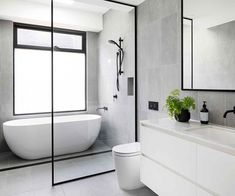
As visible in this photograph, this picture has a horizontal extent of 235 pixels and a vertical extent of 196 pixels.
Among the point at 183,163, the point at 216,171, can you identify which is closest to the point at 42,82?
the point at 183,163

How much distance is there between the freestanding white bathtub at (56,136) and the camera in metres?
2.91

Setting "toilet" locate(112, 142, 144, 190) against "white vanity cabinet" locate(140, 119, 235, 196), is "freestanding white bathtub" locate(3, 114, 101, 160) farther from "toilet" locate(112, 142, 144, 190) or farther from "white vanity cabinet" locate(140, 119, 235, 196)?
"white vanity cabinet" locate(140, 119, 235, 196)

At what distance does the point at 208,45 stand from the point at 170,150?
109 centimetres

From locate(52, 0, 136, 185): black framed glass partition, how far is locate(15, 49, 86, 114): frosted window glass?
0.05 feet

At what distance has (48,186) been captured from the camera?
2363 mm

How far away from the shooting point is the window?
9.71 feet

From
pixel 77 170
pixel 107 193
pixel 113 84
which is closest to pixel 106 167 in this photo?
pixel 77 170

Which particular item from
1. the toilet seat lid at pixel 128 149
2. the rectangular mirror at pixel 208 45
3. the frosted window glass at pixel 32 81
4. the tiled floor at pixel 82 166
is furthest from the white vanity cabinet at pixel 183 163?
the frosted window glass at pixel 32 81

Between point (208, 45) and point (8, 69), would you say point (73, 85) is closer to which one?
point (8, 69)

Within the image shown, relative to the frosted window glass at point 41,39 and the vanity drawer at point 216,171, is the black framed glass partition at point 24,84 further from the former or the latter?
the vanity drawer at point 216,171

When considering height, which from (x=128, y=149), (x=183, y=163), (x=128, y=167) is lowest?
(x=128, y=167)

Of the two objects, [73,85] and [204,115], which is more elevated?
[73,85]

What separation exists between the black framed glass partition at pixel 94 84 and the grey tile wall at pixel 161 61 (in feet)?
0.74

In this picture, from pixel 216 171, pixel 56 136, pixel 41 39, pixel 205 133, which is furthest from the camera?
pixel 41 39
